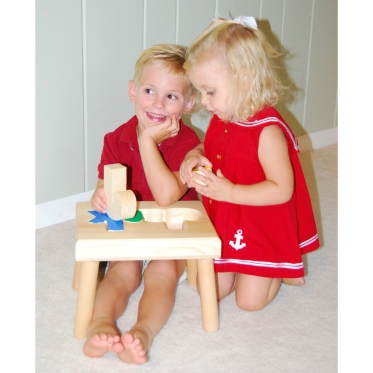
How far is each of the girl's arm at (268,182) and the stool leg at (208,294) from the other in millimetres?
131

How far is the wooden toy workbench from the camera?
0.94 meters

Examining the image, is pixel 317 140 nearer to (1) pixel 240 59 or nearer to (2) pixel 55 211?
(2) pixel 55 211

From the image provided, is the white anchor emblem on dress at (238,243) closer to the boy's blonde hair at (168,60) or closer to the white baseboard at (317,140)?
the boy's blonde hair at (168,60)

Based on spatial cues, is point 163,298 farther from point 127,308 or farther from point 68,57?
point 68,57

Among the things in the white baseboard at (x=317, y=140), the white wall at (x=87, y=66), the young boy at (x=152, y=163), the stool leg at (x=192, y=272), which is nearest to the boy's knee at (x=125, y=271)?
the young boy at (x=152, y=163)

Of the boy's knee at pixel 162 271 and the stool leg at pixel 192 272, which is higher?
the boy's knee at pixel 162 271

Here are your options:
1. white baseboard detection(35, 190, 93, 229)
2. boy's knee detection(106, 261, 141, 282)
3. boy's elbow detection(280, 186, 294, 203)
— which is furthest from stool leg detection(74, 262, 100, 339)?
white baseboard detection(35, 190, 93, 229)

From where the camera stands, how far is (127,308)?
1.08 metres

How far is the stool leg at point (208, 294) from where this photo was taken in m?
0.99

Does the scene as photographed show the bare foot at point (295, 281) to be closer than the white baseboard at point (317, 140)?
Yes

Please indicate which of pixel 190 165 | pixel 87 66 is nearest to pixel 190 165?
pixel 190 165

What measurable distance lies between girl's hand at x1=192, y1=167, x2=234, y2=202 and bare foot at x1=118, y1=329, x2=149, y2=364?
29 cm
